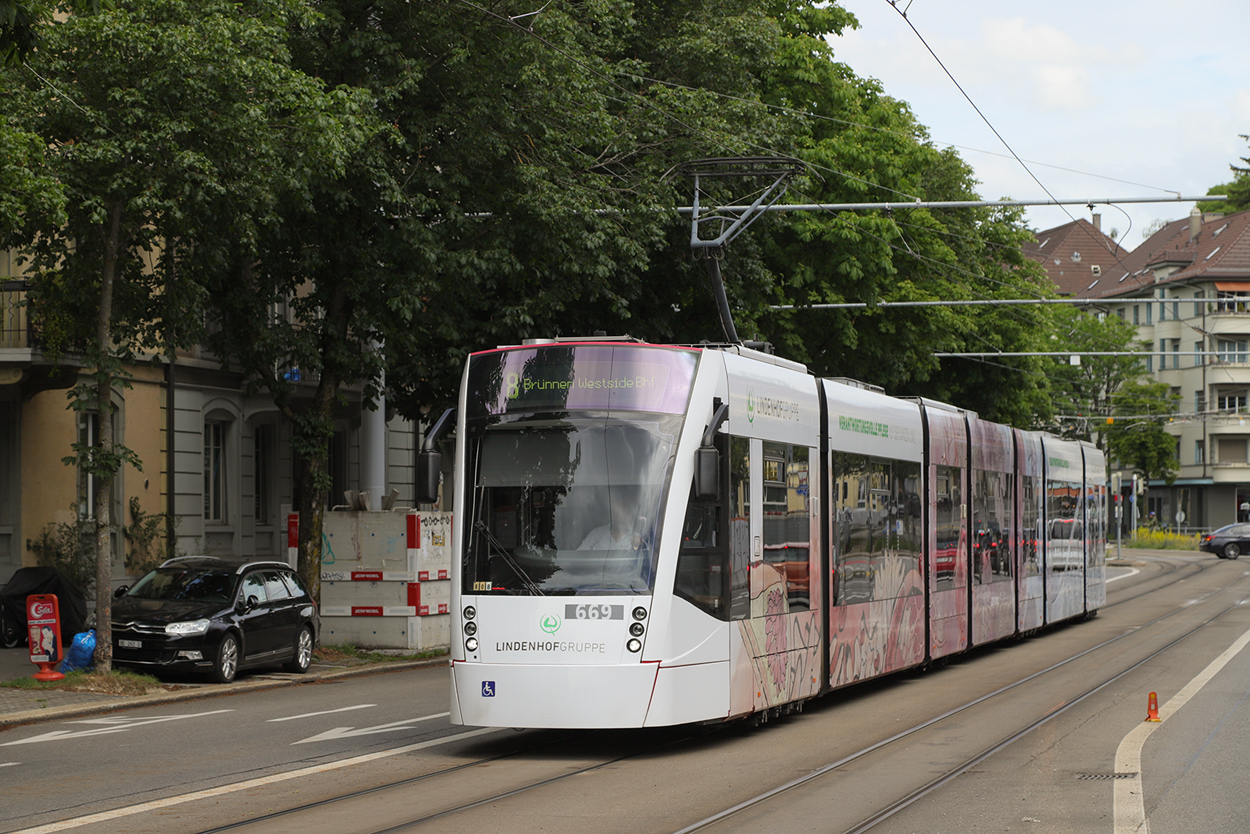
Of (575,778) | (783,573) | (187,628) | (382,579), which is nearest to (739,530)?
(783,573)

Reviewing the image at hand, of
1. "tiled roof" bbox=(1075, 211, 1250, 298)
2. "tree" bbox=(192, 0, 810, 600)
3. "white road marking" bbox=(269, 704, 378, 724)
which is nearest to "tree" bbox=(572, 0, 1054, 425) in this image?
"tree" bbox=(192, 0, 810, 600)

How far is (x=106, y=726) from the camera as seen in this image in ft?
49.6

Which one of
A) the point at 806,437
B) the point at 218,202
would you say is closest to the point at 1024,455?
the point at 806,437

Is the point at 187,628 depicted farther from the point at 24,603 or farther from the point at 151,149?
the point at 24,603

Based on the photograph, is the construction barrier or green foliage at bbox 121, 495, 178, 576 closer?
the construction barrier

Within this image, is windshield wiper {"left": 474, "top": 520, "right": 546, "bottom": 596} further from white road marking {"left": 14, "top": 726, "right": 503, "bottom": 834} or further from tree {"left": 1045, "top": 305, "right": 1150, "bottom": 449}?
tree {"left": 1045, "top": 305, "right": 1150, "bottom": 449}

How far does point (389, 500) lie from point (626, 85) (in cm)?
766

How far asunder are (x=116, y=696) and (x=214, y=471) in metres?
13.2

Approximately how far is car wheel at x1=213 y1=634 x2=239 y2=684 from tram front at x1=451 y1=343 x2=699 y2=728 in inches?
319

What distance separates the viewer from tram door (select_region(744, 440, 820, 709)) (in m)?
13.0

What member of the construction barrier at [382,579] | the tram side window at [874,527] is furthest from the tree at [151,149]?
the tram side window at [874,527]

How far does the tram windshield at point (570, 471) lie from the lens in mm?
11703

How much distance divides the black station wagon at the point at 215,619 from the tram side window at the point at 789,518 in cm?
832

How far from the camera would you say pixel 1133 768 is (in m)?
11.1
